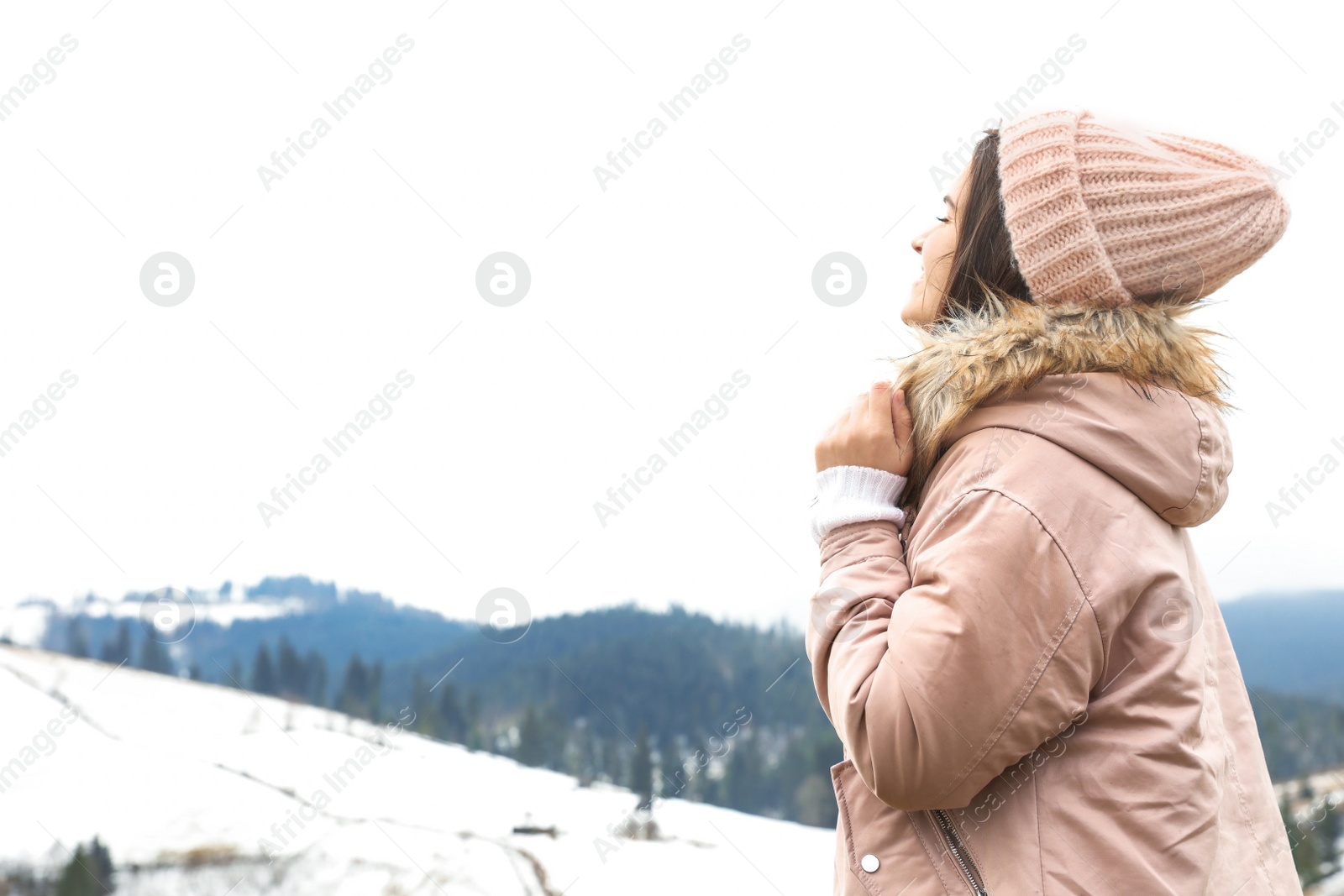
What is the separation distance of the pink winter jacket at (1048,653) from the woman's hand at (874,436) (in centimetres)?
4

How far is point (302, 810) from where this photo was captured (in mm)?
1754

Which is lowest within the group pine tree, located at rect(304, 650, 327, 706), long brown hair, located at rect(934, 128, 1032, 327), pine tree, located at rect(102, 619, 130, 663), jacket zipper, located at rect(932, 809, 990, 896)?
jacket zipper, located at rect(932, 809, 990, 896)

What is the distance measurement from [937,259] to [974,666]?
38 centimetres

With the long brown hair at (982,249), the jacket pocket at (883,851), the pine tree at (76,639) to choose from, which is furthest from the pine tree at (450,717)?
the long brown hair at (982,249)

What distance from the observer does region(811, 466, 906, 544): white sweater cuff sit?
68 cm

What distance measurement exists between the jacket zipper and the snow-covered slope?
46.6 inches

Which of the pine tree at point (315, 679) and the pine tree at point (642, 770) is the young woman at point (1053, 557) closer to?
the pine tree at point (642, 770)

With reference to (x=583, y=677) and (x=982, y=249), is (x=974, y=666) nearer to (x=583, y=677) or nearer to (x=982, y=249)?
(x=982, y=249)

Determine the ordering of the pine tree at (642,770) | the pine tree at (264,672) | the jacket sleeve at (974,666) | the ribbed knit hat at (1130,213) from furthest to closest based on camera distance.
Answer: the pine tree at (264,672) < the pine tree at (642,770) < the ribbed knit hat at (1130,213) < the jacket sleeve at (974,666)

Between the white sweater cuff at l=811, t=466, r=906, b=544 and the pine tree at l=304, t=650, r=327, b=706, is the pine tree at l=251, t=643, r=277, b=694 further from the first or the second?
the white sweater cuff at l=811, t=466, r=906, b=544

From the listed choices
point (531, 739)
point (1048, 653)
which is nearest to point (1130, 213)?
point (1048, 653)

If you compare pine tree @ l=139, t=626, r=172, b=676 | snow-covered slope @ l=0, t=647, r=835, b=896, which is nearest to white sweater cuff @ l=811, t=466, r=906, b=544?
snow-covered slope @ l=0, t=647, r=835, b=896

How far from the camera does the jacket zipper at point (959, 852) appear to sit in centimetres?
59

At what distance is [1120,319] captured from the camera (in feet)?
2.21
